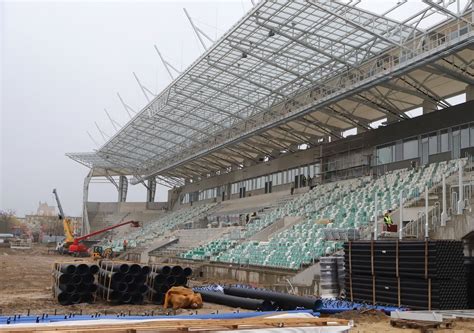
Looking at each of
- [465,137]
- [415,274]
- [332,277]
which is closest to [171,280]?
[332,277]

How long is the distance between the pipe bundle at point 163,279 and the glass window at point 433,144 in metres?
19.7

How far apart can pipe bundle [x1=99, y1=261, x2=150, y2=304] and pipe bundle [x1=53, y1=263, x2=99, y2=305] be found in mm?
388

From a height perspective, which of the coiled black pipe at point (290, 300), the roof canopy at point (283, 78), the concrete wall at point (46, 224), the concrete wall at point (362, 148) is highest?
→ the roof canopy at point (283, 78)

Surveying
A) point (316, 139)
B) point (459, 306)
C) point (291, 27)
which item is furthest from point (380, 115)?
point (459, 306)

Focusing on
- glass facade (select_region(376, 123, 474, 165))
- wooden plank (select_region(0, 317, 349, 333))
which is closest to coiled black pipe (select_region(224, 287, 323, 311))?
wooden plank (select_region(0, 317, 349, 333))

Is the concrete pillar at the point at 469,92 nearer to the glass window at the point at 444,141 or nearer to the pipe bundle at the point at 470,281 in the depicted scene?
the glass window at the point at 444,141

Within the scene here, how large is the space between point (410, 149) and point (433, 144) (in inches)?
79.2

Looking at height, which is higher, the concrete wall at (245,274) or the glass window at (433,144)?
the glass window at (433,144)

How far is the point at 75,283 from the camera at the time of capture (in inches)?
613

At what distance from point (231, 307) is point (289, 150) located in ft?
110

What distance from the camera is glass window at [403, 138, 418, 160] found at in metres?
31.9

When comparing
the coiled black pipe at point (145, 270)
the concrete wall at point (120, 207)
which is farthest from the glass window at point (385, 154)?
the concrete wall at point (120, 207)

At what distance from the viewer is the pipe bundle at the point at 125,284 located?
1548 centimetres

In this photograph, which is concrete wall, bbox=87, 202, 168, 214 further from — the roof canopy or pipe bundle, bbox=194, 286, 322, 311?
pipe bundle, bbox=194, 286, 322, 311
